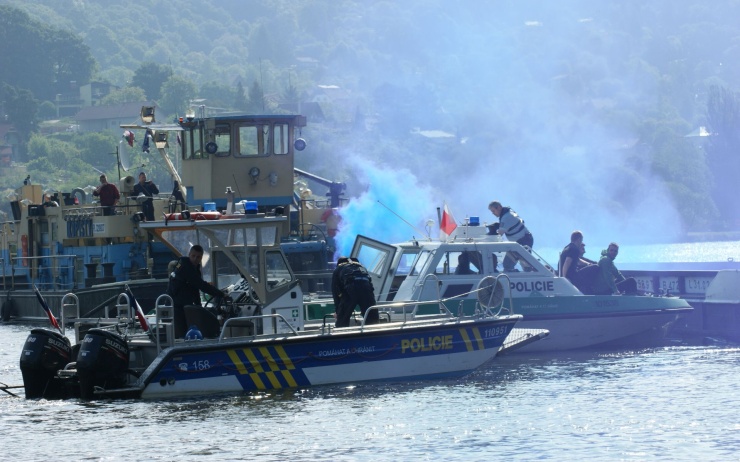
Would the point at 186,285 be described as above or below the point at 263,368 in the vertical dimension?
above

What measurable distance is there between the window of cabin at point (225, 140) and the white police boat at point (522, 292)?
1284 centimetres

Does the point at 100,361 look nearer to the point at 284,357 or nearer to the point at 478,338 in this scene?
the point at 284,357

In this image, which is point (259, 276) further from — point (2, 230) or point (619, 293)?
point (2, 230)

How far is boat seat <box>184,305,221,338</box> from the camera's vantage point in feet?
66.7

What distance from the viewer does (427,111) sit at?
170m

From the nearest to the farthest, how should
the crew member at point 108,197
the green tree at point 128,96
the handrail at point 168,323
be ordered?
the handrail at point 168,323 → the crew member at point 108,197 → the green tree at point 128,96

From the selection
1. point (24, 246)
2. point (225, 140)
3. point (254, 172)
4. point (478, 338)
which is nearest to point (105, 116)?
point (24, 246)

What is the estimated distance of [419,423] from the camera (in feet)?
61.2

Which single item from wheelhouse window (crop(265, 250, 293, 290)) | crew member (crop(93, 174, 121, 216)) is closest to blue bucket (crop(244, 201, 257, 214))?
wheelhouse window (crop(265, 250, 293, 290))

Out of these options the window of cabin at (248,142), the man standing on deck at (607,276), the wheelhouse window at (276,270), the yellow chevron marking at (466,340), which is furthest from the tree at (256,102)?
the wheelhouse window at (276,270)

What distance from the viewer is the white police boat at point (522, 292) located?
2534 centimetres

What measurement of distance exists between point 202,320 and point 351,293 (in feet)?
8.44

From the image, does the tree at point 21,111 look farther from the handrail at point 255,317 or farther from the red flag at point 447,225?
the handrail at point 255,317

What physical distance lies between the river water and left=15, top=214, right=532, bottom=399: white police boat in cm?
27
